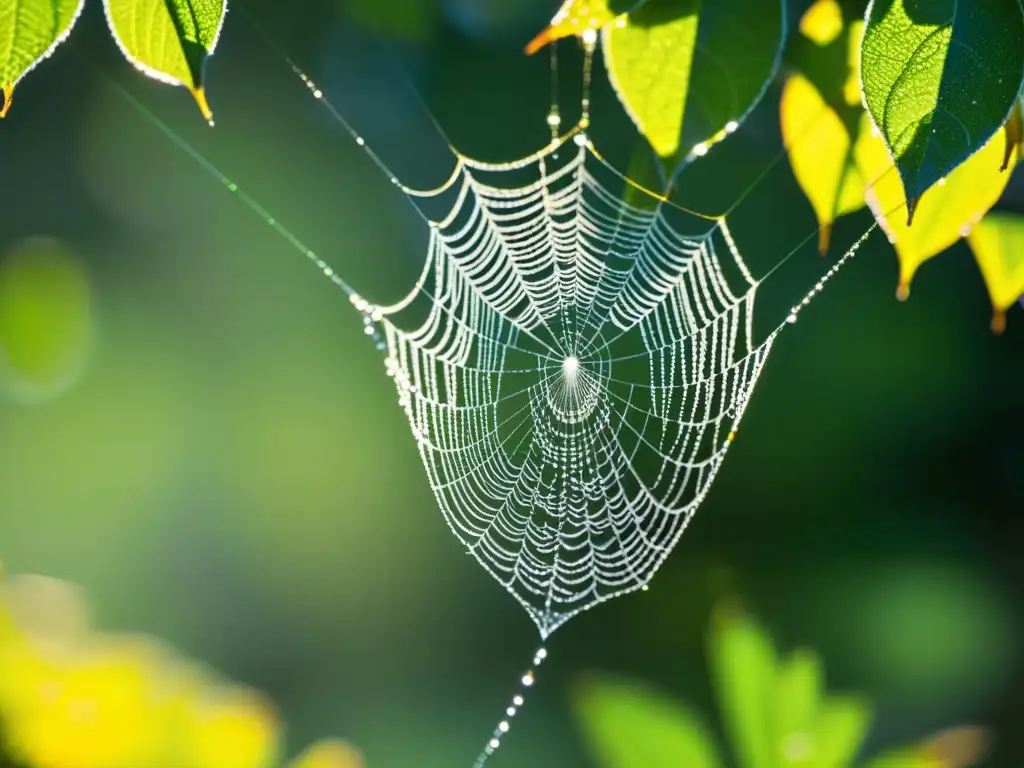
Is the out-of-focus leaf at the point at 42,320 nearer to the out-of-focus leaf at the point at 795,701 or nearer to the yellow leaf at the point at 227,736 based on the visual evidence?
the yellow leaf at the point at 227,736

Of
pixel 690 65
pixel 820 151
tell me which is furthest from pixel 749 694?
pixel 690 65

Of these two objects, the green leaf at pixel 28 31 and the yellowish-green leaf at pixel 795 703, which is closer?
the green leaf at pixel 28 31

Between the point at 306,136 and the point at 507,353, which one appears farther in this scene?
the point at 306,136

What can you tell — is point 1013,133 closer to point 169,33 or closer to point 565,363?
point 169,33

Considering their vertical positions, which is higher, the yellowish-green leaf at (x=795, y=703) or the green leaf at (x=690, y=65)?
the green leaf at (x=690, y=65)

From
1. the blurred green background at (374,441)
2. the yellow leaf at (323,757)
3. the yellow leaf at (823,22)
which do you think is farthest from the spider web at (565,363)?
the yellow leaf at (323,757)

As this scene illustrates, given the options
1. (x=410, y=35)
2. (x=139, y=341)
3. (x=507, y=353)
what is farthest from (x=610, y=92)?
(x=139, y=341)

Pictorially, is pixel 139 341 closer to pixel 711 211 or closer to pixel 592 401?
pixel 592 401
